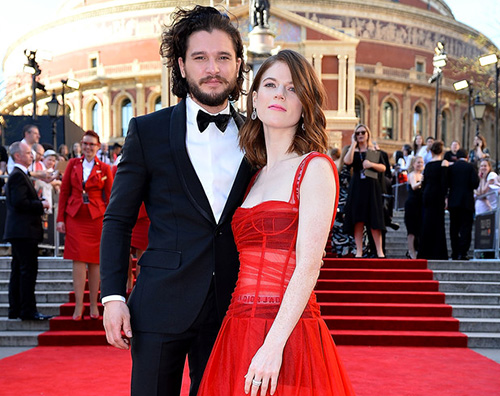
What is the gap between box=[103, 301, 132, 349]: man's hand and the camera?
94.3 inches

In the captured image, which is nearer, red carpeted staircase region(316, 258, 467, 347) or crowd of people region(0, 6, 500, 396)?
crowd of people region(0, 6, 500, 396)

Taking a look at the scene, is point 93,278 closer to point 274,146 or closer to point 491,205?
point 274,146

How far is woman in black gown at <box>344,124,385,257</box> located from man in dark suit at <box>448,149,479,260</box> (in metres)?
1.57

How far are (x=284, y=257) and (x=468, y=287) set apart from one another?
723cm

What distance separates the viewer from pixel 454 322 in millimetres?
7609

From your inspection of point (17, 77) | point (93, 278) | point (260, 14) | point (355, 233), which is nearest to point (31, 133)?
point (93, 278)

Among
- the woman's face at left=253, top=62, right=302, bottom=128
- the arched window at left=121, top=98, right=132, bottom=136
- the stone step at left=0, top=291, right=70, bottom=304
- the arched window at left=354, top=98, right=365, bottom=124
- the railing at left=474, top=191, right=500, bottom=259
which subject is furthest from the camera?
the arched window at left=121, top=98, right=132, bottom=136

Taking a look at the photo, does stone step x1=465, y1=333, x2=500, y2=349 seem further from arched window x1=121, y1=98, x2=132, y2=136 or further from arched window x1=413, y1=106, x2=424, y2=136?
arched window x1=413, y1=106, x2=424, y2=136

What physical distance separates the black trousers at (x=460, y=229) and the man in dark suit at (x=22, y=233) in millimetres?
6549

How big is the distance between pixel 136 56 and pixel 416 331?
4517 cm

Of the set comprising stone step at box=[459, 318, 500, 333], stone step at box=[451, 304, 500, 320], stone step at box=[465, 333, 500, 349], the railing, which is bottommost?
stone step at box=[465, 333, 500, 349]

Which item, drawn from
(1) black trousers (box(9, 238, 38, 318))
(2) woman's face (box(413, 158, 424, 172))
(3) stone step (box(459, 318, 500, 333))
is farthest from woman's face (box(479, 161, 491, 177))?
(1) black trousers (box(9, 238, 38, 318))

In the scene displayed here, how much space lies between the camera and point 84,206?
699 centimetres

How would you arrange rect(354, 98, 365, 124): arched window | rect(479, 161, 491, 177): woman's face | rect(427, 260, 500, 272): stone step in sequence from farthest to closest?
rect(354, 98, 365, 124): arched window → rect(479, 161, 491, 177): woman's face → rect(427, 260, 500, 272): stone step
